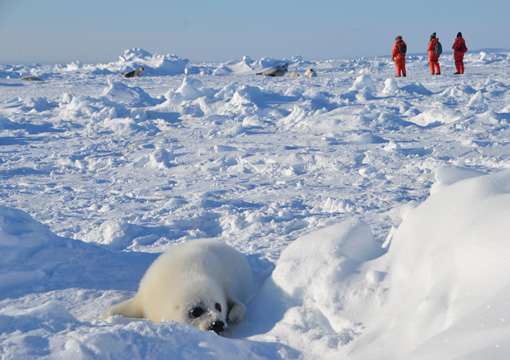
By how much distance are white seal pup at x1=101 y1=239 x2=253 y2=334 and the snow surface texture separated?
117 mm

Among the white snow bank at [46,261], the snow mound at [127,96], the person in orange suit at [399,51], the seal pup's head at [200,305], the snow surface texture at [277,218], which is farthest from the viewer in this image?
the person in orange suit at [399,51]

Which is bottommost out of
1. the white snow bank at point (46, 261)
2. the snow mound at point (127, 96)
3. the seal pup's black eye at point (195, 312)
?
the seal pup's black eye at point (195, 312)

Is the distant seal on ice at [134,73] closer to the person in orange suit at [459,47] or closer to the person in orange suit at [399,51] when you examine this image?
the person in orange suit at [399,51]

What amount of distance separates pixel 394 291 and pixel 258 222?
6.38ft

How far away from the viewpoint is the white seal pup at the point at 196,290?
7.74 ft

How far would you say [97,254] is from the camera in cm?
312

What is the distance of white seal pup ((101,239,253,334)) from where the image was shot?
7.74 ft

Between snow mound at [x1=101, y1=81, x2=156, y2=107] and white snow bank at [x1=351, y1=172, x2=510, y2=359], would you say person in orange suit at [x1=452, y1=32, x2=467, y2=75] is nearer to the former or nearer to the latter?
snow mound at [x1=101, y1=81, x2=156, y2=107]

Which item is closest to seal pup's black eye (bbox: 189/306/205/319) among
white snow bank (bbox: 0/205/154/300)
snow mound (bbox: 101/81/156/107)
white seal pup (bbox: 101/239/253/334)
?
white seal pup (bbox: 101/239/253/334)

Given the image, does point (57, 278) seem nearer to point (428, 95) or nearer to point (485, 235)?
point (485, 235)

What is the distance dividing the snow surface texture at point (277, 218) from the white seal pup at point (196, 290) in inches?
4.6

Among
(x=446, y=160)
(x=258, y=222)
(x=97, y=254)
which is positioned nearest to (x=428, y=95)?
(x=446, y=160)

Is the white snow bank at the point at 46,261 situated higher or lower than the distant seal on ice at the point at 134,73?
lower

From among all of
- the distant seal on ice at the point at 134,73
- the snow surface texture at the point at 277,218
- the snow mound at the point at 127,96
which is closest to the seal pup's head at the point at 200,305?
the snow surface texture at the point at 277,218
